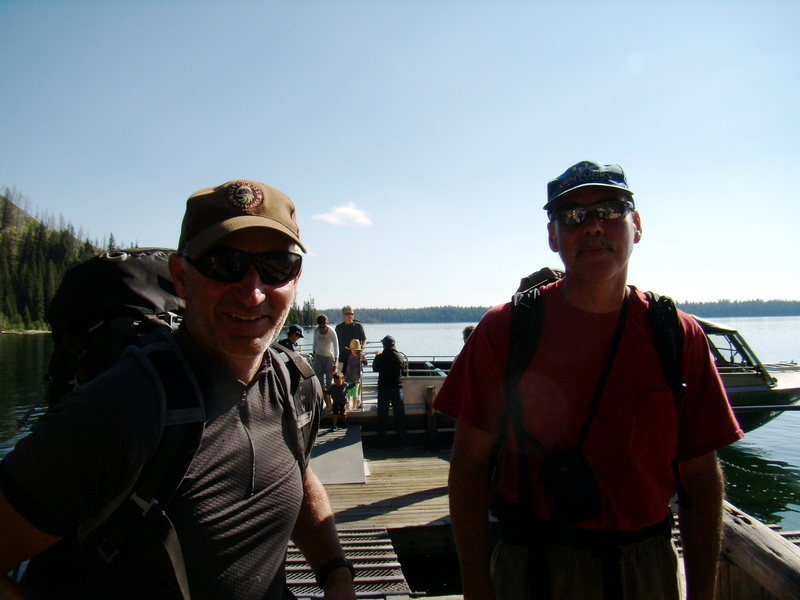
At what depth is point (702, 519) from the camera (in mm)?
2045

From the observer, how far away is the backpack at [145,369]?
1.28 metres

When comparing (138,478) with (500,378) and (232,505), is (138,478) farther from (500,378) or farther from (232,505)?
(500,378)

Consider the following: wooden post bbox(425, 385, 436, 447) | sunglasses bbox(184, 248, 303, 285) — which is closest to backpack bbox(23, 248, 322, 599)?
sunglasses bbox(184, 248, 303, 285)

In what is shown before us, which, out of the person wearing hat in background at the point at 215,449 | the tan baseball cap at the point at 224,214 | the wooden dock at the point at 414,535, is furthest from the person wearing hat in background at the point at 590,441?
the tan baseball cap at the point at 224,214

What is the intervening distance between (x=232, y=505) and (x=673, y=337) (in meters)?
1.78

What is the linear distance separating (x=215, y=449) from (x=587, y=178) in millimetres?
1798

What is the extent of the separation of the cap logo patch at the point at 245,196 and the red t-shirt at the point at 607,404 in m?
1.02

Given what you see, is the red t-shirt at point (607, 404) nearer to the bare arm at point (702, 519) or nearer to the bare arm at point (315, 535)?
the bare arm at point (702, 519)

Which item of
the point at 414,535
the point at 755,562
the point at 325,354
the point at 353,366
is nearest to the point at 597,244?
the point at 755,562

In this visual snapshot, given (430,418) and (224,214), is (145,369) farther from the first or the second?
(430,418)

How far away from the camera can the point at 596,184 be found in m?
2.08

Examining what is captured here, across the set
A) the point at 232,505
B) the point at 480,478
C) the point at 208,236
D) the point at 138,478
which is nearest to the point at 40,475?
the point at 138,478

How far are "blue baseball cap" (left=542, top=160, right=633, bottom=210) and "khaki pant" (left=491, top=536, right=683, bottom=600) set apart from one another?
4.78 feet

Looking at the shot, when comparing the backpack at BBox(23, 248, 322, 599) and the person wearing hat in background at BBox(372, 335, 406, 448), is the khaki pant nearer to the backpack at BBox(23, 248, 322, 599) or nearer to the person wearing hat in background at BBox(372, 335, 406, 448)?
the backpack at BBox(23, 248, 322, 599)
